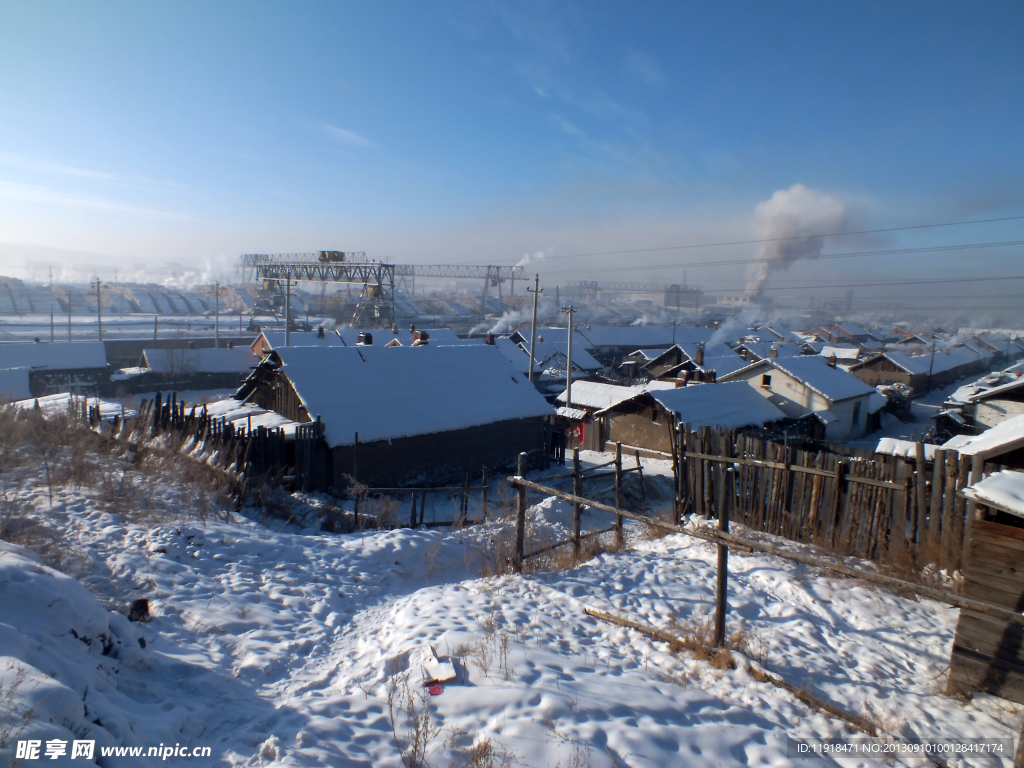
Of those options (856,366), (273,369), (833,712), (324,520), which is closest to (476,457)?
(273,369)

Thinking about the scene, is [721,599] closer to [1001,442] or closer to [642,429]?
[1001,442]

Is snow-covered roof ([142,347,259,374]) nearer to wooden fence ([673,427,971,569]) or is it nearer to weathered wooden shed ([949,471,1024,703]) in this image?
wooden fence ([673,427,971,569])

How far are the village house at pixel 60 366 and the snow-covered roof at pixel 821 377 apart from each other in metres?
37.8

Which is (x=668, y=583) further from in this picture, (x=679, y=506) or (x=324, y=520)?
(x=324, y=520)

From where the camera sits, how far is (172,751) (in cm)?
319

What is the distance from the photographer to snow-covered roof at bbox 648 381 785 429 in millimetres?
22016

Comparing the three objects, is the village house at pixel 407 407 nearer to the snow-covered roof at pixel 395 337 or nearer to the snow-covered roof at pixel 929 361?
the snow-covered roof at pixel 395 337

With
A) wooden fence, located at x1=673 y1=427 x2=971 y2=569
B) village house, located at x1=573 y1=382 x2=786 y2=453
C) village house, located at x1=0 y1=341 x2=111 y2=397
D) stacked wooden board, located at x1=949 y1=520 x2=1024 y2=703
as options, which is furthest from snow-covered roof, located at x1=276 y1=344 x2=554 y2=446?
village house, located at x1=0 y1=341 x2=111 y2=397

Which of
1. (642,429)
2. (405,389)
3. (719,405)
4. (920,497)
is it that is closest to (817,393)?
(719,405)

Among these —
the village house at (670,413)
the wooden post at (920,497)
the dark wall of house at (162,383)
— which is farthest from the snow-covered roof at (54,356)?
the wooden post at (920,497)

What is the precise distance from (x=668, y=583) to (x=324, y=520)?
235 inches

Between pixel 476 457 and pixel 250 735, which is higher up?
pixel 250 735

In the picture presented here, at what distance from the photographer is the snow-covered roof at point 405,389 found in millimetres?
14945

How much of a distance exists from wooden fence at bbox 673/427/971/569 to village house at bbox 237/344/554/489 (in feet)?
26.1
